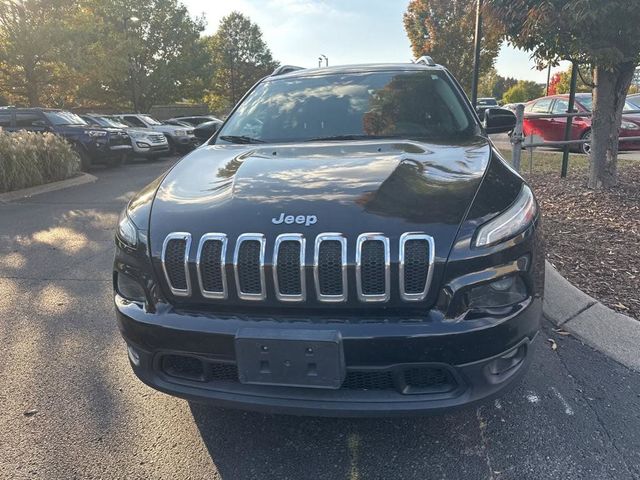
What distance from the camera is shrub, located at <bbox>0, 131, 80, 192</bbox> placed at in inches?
362

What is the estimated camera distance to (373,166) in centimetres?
248

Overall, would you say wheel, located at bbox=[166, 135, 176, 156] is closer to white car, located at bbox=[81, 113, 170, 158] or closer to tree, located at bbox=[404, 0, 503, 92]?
white car, located at bbox=[81, 113, 170, 158]

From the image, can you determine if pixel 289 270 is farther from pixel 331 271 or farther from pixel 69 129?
pixel 69 129

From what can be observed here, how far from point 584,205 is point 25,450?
18.9ft

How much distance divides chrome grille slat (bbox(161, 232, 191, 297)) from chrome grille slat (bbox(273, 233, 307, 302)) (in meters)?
0.39

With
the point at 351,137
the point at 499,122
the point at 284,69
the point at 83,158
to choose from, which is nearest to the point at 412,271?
the point at 351,137

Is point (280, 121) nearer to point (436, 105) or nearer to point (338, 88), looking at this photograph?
point (338, 88)

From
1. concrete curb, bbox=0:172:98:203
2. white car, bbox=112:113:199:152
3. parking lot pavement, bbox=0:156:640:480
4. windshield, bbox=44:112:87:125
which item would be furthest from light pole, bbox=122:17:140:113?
parking lot pavement, bbox=0:156:640:480

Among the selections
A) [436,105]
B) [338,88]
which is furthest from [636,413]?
Result: [338,88]

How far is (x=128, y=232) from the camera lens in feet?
7.52

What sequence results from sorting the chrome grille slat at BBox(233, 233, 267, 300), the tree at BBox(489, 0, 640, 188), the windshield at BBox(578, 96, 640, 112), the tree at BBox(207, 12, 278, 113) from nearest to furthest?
the chrome grille slat at BBox(233, 233, 267, 300) → the tree at BBox(489, 0, 640, 188) → the windshield at BBox(578, 96, 640, 112) → the tree at BBox(207, 12, 278, 113)

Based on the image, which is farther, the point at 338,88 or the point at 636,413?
the point at 338,88

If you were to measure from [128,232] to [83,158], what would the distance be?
11.9m

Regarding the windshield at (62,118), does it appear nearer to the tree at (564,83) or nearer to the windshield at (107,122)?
the windshield at (107,122)
